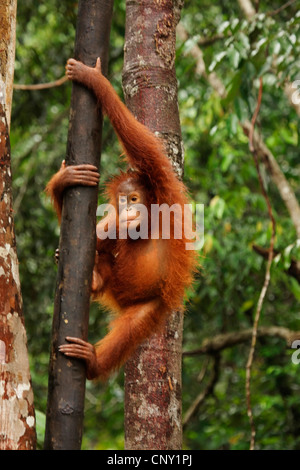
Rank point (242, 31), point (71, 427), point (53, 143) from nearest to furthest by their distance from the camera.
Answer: point (71, 427), point (242, 31), point (53, 143)

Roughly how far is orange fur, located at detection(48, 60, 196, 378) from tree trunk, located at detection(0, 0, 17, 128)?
0.33 m

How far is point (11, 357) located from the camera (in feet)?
4.88

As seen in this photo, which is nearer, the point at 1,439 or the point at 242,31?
the point at 1,439

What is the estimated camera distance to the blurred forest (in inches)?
199

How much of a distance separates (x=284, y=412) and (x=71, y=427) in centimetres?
406

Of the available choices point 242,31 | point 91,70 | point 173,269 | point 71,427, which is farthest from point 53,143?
point 71,427

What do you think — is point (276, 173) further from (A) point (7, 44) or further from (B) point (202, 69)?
(A) point (7, 44)

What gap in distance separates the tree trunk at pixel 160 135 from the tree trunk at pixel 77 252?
2.02ft

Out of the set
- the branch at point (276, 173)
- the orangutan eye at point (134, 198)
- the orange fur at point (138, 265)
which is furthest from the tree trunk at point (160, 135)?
the branch at point (276, 173)

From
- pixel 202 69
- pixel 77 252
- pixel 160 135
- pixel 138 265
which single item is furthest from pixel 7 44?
pixel 202 69

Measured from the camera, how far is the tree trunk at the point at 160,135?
2.28 meters

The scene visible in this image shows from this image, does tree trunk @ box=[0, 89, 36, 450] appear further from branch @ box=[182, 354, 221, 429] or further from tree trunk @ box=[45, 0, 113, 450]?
branch @ box=[182, 354, 221, 429]

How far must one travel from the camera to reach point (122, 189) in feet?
8.32
